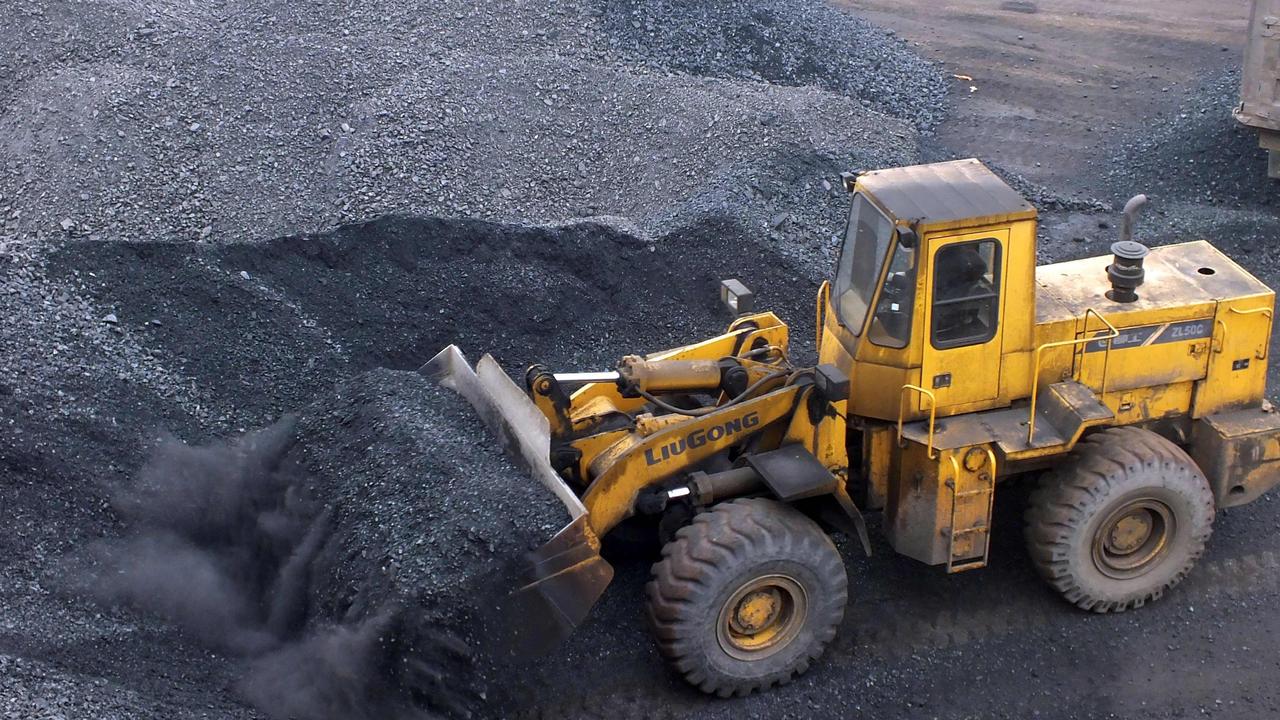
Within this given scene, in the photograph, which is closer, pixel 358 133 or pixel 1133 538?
pixel 1133 538

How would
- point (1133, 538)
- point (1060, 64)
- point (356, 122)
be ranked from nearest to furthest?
point (1133, 538) → point (356, 122) → point (1060, 64)

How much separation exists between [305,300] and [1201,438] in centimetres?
622

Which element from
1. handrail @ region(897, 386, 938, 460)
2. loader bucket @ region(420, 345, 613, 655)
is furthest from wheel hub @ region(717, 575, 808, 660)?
handrail @ region(897, 386, 938, 460)

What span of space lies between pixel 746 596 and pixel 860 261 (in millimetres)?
1889

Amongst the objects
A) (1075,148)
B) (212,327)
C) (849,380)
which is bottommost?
(1075,148)

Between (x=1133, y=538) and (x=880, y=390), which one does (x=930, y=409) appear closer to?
(x=880, y=390)

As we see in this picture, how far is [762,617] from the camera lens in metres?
6.81

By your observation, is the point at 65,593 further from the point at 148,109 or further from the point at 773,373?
the point at 148,109

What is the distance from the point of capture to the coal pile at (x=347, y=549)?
6277mm

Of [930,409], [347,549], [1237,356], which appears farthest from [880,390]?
[347,549]

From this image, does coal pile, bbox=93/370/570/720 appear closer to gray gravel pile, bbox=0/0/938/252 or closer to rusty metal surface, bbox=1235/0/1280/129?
gray gravel pile, bbox=0/0/938/252

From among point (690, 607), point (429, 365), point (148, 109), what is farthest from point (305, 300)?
point (690, 607)

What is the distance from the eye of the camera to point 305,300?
31.7 ft

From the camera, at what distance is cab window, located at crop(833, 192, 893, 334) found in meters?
6.77
